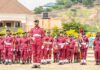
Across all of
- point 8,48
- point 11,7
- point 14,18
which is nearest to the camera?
point 8,48

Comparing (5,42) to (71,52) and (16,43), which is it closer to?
(16,43)

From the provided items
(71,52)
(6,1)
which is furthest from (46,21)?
(71,52)

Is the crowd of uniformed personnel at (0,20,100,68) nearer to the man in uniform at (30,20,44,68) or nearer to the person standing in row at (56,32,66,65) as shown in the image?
the person standing in row at (56,32,66,65)

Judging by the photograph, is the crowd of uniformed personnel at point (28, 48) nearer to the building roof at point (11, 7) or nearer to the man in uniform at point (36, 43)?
the man in uniform at point (36, 43)

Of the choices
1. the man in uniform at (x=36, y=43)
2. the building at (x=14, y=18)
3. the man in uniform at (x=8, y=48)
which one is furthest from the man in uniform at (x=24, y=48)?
the building at (x=14, y=18)

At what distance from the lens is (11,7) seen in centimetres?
8794

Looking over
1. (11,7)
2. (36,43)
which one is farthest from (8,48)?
(11,7)

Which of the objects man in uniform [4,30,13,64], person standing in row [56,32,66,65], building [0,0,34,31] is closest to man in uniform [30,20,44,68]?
man in uniform [4,30,13,64]

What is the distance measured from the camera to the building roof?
281ft

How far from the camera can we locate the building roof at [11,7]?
8569 cm

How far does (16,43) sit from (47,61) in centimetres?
194

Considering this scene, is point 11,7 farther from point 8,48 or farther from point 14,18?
point 8,48

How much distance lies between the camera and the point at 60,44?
17672 mm

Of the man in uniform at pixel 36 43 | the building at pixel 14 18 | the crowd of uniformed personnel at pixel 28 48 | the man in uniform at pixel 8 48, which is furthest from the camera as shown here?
the building at pixel 14 18
